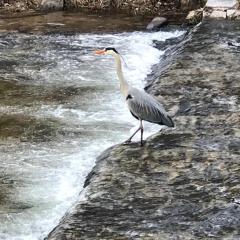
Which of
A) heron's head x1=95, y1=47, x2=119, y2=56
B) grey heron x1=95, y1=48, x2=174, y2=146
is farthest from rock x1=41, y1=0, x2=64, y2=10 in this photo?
grey heron x1=95, y1=48, x2=174, y2=146

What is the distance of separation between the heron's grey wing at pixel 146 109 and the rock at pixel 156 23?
8.65 m

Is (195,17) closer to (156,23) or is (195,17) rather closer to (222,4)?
(222,4)

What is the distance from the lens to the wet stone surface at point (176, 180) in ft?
17.7

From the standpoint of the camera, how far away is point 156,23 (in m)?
15.9

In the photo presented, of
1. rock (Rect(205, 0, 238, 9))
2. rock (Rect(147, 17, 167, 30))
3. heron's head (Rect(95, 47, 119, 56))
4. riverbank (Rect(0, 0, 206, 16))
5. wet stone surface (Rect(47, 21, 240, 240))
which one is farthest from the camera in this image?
riverbank (Rect(0, 0, 206, 16))

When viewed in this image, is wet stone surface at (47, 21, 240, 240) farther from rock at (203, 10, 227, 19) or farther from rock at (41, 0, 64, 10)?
rock at (41, 0, 64, 10)

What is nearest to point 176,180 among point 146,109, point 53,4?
point 146,109

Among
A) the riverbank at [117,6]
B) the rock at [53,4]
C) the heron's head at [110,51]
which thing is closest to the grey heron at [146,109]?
the heron's head at [110,51]

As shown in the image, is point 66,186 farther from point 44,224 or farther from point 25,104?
point 25,104

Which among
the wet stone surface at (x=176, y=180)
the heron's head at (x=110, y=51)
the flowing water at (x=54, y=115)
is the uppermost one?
the heron's head at (x=110, y=51)

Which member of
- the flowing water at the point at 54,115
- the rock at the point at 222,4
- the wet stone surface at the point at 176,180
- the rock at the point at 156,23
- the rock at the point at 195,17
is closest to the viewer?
the wet stone surface at the point at 176,180

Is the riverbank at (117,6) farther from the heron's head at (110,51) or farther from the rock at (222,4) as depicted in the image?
the heron's head at (110,51)

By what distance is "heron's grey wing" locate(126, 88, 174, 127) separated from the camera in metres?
7.20

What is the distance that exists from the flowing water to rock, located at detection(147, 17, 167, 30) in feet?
1.46
